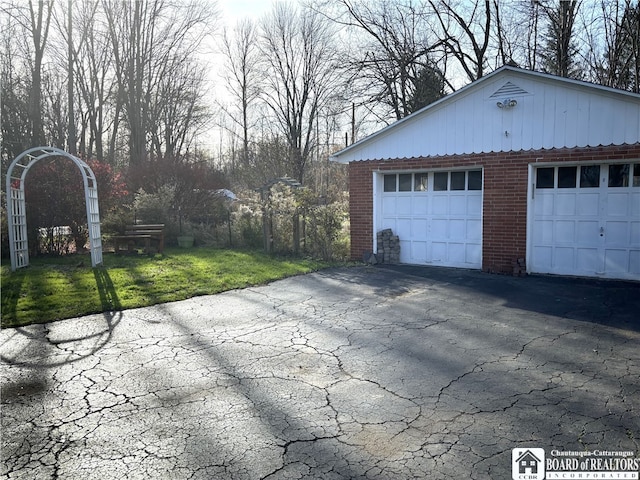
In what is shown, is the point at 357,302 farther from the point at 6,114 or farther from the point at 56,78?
the point at 56,78

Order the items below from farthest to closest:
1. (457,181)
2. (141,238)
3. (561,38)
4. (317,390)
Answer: (561,38) < (141,238) < (457,181) < (317,390)

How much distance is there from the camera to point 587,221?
367 inches

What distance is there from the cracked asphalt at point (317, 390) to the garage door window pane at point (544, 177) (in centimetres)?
326

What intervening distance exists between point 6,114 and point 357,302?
74.4ft

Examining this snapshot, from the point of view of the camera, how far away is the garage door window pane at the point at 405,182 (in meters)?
11.4

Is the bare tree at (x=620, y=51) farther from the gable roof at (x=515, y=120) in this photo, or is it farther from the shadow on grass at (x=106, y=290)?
the shadow on grass at (x=106, y=290)

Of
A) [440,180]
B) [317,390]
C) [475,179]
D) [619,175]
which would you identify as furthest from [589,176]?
[317,390]

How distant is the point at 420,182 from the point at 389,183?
836mm

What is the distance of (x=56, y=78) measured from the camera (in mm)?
25172

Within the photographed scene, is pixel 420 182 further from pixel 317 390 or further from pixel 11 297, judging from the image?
pixel 11 297

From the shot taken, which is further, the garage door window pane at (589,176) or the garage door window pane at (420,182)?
the garage door window pane at (420,182)

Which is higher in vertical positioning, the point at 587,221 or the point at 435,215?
the point at 435,215

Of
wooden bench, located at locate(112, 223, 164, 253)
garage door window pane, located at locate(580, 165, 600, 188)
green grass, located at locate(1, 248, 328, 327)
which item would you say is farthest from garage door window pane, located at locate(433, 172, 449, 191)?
wooden bench, located at locate(112, 223, 164, 253)

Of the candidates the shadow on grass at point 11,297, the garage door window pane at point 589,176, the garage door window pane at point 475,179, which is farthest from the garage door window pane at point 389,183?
the shadow on grass at point 11,297
